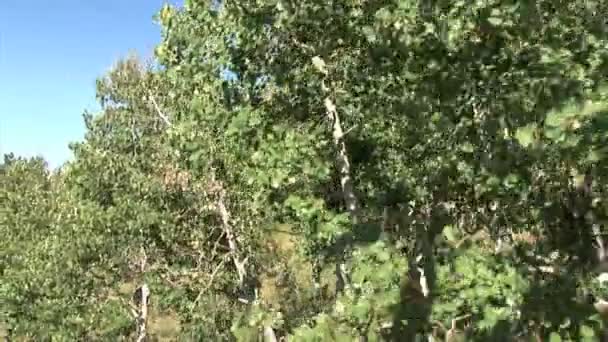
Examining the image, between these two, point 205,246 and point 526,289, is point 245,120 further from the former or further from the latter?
point 205,246

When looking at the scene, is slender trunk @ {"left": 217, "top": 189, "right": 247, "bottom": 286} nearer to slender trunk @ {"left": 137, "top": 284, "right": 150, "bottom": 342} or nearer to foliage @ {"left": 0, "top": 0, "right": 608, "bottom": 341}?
foliage @ {"left": 0, "top": 0, "right": 608, "bottom": 341}

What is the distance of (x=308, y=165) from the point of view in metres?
6.46

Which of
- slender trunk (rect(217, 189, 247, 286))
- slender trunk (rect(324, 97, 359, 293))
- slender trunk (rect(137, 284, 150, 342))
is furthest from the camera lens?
slender trunk (rect(137, 284, 150, 342))

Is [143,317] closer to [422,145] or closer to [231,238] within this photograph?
[231,238]

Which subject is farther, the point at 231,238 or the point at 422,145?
the point at 231,238

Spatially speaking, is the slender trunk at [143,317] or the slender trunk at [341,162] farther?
the slender trunk at [143,317]

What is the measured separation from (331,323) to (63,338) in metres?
24.0

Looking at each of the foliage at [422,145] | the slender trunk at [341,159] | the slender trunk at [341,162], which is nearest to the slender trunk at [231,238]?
the foliage at [422,145]

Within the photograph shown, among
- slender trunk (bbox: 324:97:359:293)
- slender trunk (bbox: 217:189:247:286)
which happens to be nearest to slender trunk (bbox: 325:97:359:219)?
slender trunk (bbox: 324:97:359:293)

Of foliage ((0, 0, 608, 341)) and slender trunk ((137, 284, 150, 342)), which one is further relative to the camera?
slender trunk ((137, 284, 150, 342))

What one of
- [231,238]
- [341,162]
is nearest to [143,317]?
[231,238]

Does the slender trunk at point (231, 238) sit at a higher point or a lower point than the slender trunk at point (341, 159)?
higher

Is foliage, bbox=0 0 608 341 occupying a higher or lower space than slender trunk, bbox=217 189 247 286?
lower

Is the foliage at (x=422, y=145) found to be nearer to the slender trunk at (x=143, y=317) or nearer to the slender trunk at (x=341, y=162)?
the slender trunk at (x=341, y=162)
